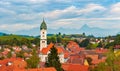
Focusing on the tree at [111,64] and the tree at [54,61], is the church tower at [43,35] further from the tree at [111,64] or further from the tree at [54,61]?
the tree at [111,64]

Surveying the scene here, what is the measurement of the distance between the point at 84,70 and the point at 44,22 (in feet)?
193

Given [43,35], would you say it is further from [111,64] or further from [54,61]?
[111,64]

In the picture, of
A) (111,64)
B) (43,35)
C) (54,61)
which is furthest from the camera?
(43,35)

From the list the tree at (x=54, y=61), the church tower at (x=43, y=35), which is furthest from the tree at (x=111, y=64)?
the church tower at (x=43, y=35)

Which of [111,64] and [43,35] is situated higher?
[43,35]

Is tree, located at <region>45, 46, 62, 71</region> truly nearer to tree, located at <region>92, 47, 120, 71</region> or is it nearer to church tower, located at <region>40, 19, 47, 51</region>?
tree, located at <region>92, 47, 120, 71</region>

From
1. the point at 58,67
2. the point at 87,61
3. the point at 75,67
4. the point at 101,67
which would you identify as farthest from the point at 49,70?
the point at 87,61

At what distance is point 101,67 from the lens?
53.8 metres

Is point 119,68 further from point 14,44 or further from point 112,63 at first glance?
point 14,44

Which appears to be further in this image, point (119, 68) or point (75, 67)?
point (75, 67)

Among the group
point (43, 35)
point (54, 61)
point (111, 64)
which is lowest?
point (54, 61)

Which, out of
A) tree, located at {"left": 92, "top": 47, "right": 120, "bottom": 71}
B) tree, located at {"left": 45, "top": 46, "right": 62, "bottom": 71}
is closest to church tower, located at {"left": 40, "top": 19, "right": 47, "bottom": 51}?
tree, located at {"left": 45, "top": 46, "right": 62, "bottom": 71}

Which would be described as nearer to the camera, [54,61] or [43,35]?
[54,61]

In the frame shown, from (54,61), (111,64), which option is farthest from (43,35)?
(111,64)
